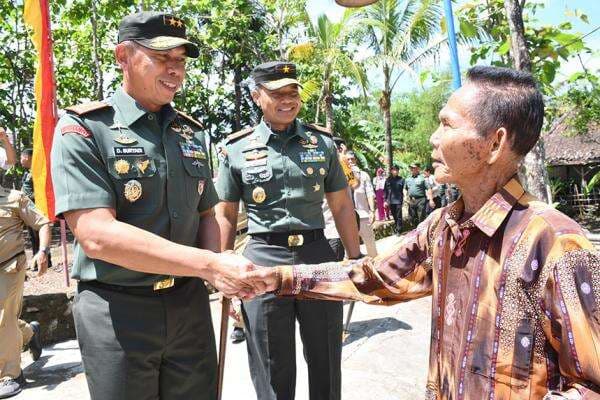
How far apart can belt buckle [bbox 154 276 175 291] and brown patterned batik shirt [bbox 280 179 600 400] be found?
3.32ft

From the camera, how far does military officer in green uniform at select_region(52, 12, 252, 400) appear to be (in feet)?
6.03

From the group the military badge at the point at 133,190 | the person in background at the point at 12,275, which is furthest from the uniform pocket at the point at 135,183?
the person in background at the point at 12,275

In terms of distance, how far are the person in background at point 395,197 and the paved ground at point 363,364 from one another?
7.26 metres

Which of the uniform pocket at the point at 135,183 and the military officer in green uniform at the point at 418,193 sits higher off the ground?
the uniform pocket at the point at 135,183

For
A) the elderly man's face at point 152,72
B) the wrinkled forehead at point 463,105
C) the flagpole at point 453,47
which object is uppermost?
the flagpole at point 453,47

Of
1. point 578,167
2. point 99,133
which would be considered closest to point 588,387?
point 99,133

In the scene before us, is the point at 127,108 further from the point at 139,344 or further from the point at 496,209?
the point at 496,209

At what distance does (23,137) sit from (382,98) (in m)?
11.1

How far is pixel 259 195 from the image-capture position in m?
3.00

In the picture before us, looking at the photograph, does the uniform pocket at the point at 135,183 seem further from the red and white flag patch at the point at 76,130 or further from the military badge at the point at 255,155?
the military badge at the point at 255,155

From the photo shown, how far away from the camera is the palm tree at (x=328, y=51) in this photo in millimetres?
14430

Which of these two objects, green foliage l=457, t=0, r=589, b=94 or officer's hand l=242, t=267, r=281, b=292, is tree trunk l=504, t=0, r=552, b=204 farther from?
officer's hand l=242, t=267, r=281, b=292

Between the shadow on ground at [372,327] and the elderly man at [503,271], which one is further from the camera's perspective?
the shadow on ground at [372,327]

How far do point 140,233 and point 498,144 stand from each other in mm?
1215
